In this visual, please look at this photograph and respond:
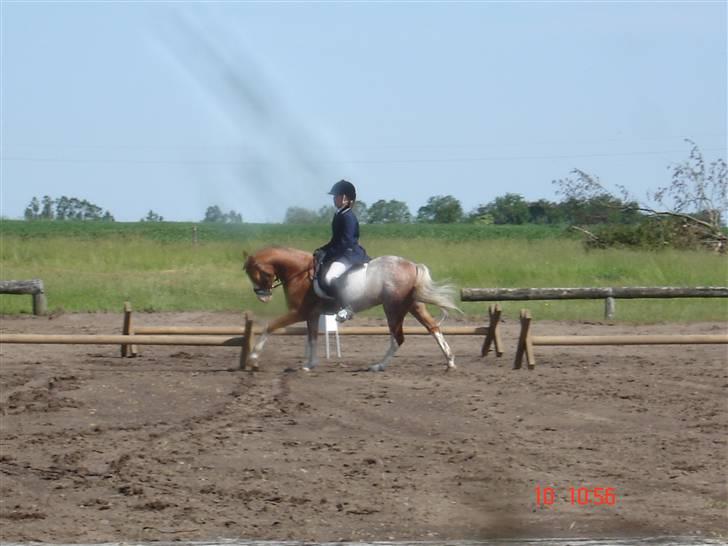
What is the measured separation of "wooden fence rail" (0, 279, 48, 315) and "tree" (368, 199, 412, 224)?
10.9m

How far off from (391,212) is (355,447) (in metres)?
2.40

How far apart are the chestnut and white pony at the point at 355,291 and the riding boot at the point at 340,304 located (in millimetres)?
55

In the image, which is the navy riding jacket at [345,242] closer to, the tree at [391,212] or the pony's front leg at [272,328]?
the pony's front leg at [272,328]

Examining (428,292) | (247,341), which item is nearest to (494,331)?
(428,292)

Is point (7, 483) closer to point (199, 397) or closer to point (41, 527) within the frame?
point (41, 527)

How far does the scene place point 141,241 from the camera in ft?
76.8

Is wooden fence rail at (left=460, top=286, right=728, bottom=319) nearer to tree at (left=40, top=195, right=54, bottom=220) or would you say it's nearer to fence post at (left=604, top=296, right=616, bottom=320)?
fence post at (left=604, top=296, right=616, bottom=320)

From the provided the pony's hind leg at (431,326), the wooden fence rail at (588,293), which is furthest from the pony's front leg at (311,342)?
the wooden fence rail at (588,293)

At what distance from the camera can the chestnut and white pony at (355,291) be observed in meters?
A: 14.4

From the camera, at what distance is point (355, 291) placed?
1453 centimetres

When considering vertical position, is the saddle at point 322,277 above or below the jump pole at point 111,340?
above

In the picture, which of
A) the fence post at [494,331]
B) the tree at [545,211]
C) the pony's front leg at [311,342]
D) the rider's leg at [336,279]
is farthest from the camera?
the tree at [545,211]

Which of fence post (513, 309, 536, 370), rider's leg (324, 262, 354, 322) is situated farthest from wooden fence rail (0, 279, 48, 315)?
fence post (513, 309, 536, 370)
